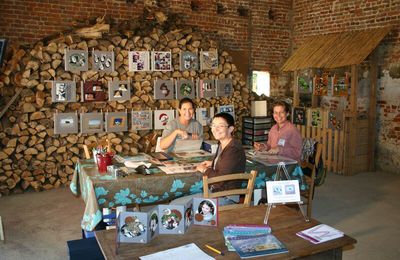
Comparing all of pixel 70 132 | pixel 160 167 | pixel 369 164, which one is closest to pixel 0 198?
pixel 70 132

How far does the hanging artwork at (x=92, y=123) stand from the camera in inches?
241

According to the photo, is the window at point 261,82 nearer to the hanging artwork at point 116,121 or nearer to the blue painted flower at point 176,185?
the hanging artwork at point 116,121

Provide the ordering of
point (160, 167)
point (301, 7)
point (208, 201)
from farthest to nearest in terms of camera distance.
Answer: point (301, 7) → point (160, 167) → point (208, 201)

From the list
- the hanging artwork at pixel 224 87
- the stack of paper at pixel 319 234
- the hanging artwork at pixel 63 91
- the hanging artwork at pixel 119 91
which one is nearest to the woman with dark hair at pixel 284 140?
the stack of paper at pixel 319 234

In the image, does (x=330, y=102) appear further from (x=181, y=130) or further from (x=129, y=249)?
(x=129, y=249)

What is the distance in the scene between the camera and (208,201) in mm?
2438

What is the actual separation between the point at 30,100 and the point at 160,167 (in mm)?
2954

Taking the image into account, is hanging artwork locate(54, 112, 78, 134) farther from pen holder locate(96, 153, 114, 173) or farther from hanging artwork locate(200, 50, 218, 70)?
pen holder locate(96, 153, 114, 173)

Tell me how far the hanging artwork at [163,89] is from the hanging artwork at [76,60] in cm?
116

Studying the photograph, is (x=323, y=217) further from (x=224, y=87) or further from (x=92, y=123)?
(x=92, y=123)

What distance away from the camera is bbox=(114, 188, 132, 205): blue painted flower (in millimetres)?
3441

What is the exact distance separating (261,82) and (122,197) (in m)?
6.24

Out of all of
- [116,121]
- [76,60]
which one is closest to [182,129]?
[116,121]

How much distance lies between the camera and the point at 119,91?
635 cm
